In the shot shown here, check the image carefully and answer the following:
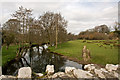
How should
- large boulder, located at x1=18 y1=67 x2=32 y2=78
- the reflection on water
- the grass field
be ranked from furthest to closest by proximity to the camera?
the grass field → the reflection on water → large boulder, located at x1=18 y1=67 x2=32 y2=78

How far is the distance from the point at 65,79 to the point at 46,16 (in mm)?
19112

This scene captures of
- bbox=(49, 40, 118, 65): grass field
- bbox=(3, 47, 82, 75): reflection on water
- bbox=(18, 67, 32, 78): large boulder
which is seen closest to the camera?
bbox=(18, 67, 32, 78): large boulder

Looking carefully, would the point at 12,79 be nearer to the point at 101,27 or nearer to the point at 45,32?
the point at 45,32

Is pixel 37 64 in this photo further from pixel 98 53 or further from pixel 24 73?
pixel 98 53

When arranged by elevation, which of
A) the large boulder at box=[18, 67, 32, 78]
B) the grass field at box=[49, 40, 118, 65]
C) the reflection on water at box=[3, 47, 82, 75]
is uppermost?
the large boulder at box=[18, 67, 32, 78]

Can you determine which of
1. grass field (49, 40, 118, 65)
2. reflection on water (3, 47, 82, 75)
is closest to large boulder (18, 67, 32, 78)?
reflection on water (3, 47, 82, 75)

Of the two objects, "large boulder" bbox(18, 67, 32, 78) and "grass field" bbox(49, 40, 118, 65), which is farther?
"grass field" bbox(49, 40, 118, 65)

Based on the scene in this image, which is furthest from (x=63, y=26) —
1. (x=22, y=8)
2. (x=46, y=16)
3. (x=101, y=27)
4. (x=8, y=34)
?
(x=101, y=27)

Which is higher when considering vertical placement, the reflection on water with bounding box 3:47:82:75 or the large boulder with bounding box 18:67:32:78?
the large boulder with bounding box 18:67:32:78

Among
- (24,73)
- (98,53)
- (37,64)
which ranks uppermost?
(24,73)

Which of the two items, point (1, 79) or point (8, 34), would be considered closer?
point (1, 79)

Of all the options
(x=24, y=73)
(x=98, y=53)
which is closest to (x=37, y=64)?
(x=24, y=73)

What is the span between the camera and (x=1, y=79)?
405 centimetres

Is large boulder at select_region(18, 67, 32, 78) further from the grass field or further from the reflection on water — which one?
the grass field
